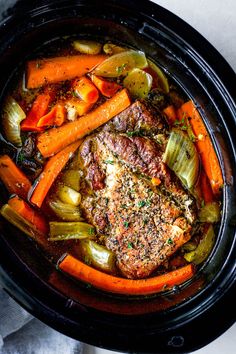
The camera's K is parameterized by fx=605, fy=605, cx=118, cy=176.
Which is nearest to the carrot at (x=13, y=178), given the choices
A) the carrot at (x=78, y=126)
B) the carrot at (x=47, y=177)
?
the carrot at (x=47, y=177)

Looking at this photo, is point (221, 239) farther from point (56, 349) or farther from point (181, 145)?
point (56, 349)

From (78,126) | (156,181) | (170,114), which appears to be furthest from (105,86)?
(156,181)

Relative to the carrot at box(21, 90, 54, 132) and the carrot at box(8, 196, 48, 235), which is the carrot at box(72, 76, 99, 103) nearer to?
the carrot at box(21, 90, 54, 132)

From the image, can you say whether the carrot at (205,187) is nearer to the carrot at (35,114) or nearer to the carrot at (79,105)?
the carrot at (79,105)

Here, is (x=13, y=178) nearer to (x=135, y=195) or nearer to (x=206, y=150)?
(x=135, y=195)

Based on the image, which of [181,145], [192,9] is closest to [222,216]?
[181,145]

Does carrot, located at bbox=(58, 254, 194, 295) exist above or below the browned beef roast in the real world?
below

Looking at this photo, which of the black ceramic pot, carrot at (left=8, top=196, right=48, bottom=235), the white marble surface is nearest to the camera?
the black ceramic pot

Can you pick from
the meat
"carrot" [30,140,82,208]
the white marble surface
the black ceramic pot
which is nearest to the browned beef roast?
the meat

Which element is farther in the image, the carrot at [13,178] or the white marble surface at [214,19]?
the white marble surface at [214,19]
